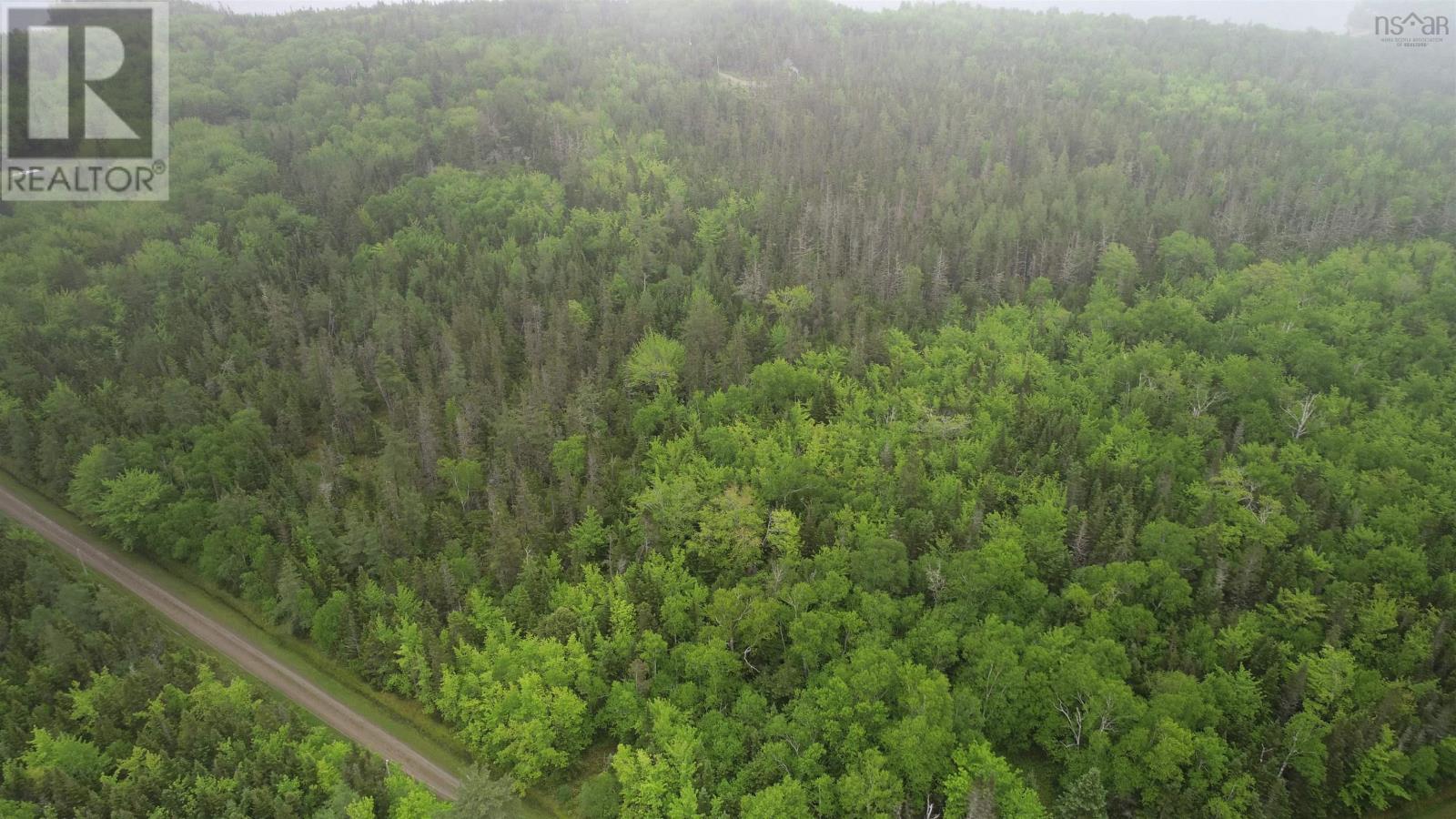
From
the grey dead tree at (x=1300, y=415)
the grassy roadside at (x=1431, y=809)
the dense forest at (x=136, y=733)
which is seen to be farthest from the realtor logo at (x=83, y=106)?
the grassy roadside at (x=1431, y=809)

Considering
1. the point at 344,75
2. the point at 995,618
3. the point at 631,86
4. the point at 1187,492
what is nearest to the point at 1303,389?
the point at 1187,492

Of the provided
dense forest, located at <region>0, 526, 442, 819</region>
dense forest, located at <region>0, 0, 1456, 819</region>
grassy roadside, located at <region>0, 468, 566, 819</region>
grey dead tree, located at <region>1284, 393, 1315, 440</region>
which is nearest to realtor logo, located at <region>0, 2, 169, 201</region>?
dense forest, located at <region>0, 0, 1456, 819</region>

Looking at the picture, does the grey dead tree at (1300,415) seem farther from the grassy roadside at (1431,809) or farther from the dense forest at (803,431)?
the grassy roadside at (1431,809)

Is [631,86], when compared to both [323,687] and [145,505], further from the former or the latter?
[323,687]

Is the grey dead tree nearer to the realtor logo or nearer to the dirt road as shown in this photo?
the dirt road

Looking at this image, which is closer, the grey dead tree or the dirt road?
the dirt road

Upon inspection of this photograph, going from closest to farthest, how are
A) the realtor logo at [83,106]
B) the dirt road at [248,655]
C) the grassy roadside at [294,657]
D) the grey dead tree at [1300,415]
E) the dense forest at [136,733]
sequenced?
the dense forest at [136,733]
the dirt road at [248,655]
the grassy roadside at [294,657]
the grey dead tree at [1300,415]
the realtor logo at [83,106]
